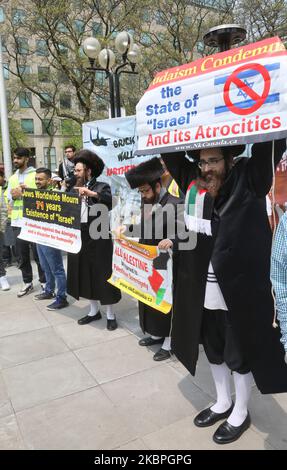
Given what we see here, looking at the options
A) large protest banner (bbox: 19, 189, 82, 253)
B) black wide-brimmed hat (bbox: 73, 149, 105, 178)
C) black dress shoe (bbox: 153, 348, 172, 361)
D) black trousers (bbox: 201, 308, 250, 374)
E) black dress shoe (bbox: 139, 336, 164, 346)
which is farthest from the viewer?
large protest banner (bbox: 19, 189, 82, 253)

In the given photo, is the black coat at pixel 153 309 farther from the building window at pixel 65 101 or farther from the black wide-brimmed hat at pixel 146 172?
the building window at pixel 65 101

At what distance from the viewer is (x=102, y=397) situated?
9.14ft

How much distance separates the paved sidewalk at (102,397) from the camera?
7.60 ft

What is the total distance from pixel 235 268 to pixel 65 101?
71.3 feet

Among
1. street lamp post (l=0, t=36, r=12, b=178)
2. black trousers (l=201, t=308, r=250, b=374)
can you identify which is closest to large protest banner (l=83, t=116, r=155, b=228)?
black trousers (l=201, t=308, r=250, b=374)

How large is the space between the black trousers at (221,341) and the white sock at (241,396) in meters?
0.09

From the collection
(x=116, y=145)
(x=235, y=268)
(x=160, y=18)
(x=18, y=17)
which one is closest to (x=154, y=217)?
(x=235, y=268)

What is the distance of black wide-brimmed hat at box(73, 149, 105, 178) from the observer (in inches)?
149

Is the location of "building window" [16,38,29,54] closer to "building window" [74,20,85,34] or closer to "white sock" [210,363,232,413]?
"building window" [74,20,85,34]

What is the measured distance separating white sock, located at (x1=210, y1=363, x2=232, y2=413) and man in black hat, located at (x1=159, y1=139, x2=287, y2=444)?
125mm

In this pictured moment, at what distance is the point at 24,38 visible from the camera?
14.8 m

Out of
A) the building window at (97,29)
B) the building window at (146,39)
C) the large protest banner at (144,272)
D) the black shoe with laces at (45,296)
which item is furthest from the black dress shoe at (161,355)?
the building window at (146,39)
